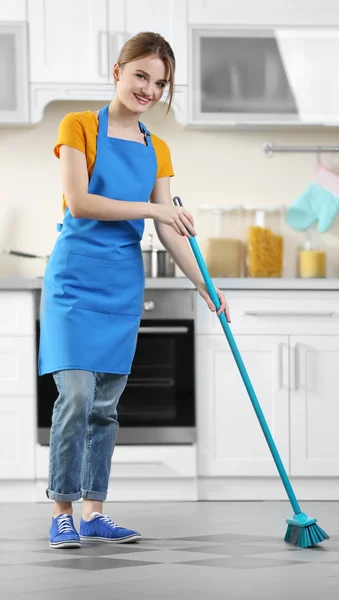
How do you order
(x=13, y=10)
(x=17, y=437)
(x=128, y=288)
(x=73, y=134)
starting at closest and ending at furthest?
1. (x=73, y=134)
2. (x=128, y=288)
3. (x=17, y=437)
4. (x=13, y=10)

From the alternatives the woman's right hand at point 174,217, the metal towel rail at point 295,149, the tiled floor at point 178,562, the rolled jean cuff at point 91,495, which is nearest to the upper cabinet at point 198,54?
the metal towel rail at point 295,149

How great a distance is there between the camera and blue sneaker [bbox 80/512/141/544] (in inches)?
101

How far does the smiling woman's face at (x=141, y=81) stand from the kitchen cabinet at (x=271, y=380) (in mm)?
1181

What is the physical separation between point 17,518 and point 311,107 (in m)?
2.03

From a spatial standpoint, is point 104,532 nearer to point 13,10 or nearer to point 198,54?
point 198,54

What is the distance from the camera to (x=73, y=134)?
238cm

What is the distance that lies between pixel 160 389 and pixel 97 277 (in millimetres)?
1059

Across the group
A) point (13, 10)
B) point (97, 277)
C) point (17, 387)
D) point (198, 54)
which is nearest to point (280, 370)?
point (17, 387)

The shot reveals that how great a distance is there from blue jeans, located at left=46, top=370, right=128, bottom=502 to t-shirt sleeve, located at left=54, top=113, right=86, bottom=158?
1.94ft

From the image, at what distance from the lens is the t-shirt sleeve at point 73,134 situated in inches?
93.4

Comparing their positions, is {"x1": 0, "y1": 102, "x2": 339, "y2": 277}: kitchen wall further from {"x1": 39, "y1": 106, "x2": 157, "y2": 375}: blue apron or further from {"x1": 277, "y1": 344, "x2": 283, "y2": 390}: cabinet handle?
{"x1": 39, "y1": 106, "x2": 157, "y2": 375}: blue apron

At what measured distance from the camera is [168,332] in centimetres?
341

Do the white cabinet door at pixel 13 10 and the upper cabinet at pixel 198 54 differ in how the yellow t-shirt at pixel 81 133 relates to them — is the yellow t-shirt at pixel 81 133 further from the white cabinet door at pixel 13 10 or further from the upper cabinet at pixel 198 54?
the white cabinet door at pixel 13 10

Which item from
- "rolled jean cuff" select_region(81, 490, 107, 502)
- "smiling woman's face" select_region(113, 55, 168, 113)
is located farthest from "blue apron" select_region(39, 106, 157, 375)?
Result: "rolled jean cuff" select_region(81, 490, 107, 502)
